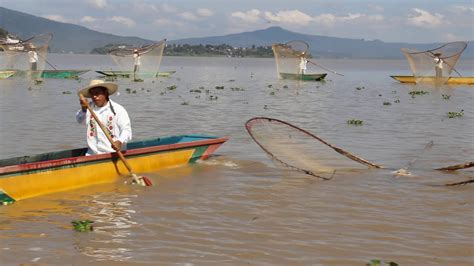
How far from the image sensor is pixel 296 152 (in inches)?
392

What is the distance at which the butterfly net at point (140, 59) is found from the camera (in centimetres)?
3192

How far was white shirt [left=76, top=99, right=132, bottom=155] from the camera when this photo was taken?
783 centimetres

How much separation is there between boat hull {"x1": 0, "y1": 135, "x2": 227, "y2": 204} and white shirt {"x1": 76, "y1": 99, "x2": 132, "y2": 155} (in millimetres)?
222

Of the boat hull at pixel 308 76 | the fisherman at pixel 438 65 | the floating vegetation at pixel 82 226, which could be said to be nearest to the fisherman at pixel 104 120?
the floating vegetation at pixel 82 226

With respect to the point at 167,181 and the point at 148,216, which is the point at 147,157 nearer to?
the point at 167,181

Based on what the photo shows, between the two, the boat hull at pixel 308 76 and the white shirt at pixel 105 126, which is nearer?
the white shirt at pixel 105 126

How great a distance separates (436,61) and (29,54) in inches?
803

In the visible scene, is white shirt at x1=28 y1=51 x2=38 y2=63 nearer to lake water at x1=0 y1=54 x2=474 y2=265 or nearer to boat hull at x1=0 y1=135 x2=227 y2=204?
lake water at x1=0 y1=54 x2=474 y2=265

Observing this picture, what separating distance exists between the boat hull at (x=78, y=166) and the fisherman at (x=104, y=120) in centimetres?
22

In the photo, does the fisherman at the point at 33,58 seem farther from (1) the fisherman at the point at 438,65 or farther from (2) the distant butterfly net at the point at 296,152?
(2) the distant butterfly net at the point at 296,152

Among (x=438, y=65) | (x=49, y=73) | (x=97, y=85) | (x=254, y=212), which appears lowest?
(x=254, y=212)

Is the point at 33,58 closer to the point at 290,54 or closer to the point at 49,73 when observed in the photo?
the point at 49,73

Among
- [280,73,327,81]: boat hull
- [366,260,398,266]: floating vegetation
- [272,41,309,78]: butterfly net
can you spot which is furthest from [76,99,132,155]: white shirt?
[280,73,327,81]: boat hull

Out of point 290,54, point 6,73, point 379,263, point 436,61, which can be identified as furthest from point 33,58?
point 379,263
